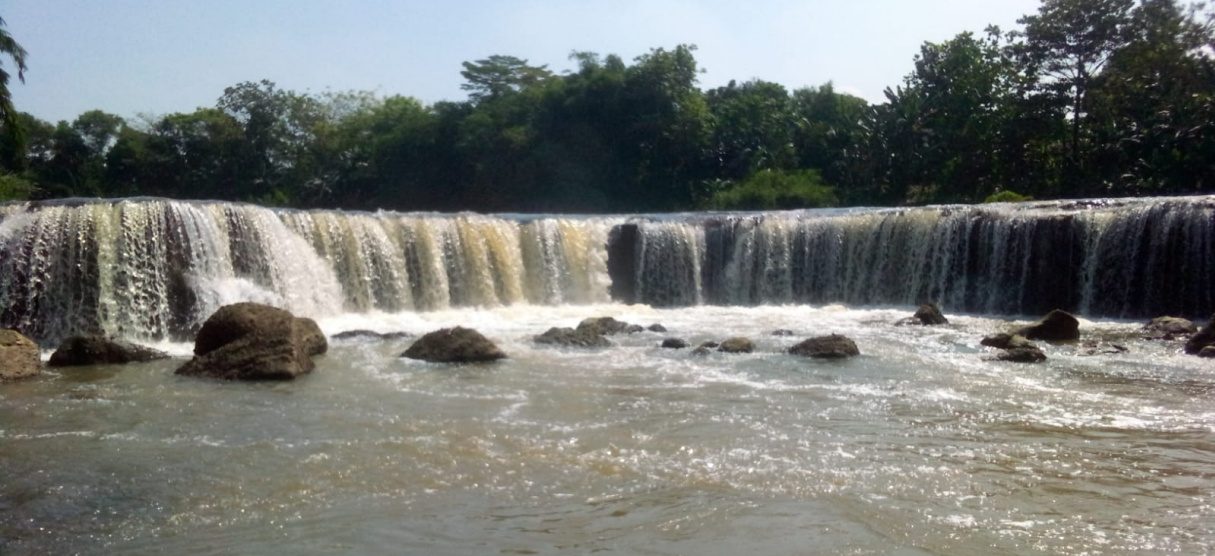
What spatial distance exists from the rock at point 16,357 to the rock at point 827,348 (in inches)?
329

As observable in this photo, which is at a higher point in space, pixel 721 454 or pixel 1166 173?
pixel 1166 173

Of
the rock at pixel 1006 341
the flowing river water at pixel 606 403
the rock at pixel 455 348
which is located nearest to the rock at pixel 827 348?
the flowing river water at pixel 606 403

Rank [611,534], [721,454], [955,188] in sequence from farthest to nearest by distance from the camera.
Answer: [955,188] → [721,454] → [611,534]

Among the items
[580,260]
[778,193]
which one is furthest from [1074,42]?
[580,260]

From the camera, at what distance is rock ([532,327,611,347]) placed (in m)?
14.1

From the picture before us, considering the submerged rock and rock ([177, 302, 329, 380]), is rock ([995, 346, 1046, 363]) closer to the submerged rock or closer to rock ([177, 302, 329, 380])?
the submerged rock

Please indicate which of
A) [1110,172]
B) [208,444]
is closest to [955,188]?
[1110,172]

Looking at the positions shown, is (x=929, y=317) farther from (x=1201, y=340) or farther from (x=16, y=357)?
(x=16, y=357)

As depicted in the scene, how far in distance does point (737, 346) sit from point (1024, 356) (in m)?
3.30

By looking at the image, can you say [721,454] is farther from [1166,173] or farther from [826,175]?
[826,175]

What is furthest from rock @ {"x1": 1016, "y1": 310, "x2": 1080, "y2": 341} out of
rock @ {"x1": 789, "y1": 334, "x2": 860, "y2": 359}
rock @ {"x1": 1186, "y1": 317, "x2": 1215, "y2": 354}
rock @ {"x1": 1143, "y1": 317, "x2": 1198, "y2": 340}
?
rock @ {"x1": 789, "y1": 334, "x2": 860, "y2": 359}

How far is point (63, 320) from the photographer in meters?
14.3

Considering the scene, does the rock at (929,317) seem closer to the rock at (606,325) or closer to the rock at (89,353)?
the rock at (606,325)

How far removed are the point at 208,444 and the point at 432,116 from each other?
125 ft
